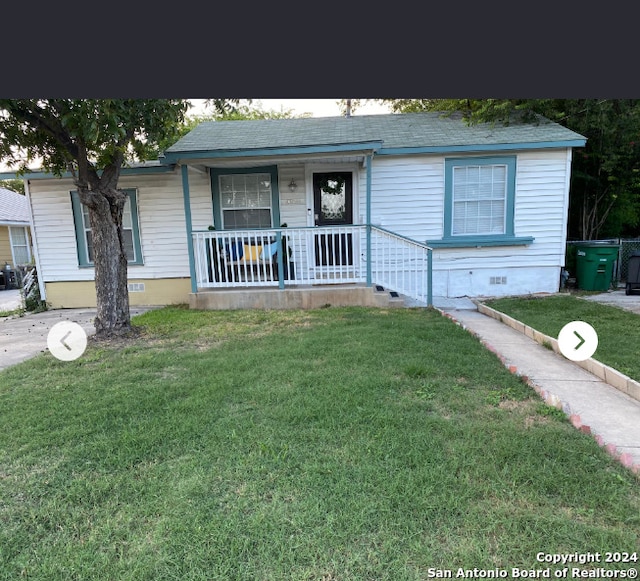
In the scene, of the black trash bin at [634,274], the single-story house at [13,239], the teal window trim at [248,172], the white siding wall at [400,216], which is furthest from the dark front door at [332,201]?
the single-story house at [13,239]

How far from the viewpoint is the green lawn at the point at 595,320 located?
3.80m

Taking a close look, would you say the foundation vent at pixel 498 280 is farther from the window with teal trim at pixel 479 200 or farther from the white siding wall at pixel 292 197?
the white siding wall at pixel 292 197

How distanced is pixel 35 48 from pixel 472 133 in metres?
8.36

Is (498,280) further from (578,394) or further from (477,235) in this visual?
(578,394)

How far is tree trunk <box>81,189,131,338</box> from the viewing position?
203 inches

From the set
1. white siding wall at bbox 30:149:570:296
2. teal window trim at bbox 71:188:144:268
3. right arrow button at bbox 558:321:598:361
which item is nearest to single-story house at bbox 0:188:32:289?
white siding wall at bbox 30:149:570:296

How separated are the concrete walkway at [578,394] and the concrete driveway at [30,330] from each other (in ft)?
18.1

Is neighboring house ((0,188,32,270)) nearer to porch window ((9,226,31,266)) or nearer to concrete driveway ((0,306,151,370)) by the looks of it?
porch window ((9,226,31,266))

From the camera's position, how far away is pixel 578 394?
3.15 meters

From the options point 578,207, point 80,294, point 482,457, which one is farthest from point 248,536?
point 578,207

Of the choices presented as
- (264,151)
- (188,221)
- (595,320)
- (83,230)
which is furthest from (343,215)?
(83,230)

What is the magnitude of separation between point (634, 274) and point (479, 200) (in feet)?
10.5

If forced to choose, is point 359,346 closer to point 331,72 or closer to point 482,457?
point 482,457

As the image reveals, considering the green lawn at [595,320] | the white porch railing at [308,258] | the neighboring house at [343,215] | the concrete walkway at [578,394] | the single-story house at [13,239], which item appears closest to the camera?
the concrete walkway at [578,394]
